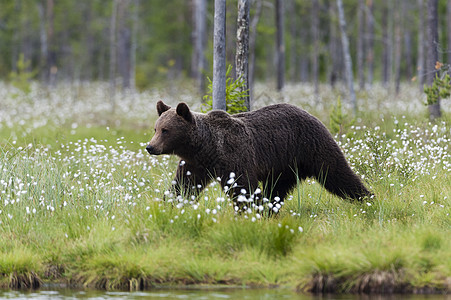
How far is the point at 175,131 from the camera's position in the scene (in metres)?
6.69

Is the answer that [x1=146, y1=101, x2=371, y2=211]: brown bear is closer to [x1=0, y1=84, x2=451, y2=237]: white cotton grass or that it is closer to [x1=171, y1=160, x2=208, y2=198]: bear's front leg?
[x1=171, y1=160, x2=208, y2=198]: bear's front leg

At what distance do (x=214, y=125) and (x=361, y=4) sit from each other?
17207 mm

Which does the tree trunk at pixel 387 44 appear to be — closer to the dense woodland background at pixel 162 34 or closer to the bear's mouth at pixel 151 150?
the dense woodland background at pixel 162 34

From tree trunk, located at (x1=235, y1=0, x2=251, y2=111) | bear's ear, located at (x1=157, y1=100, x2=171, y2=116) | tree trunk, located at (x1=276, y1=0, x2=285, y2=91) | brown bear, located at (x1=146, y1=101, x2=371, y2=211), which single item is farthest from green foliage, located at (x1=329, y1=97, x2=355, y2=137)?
tree trunk, located at (x1=276, y1=0, x2=285, y2=91)

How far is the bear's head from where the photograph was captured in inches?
261

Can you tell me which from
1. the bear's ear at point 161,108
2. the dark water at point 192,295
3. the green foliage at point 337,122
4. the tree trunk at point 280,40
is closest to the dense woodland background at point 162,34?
the tree trunk at point 280,40

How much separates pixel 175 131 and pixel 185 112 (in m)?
0.25

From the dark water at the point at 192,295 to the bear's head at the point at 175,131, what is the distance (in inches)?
73.5

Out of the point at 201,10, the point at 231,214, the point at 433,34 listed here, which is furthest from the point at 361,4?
the point at 231,214

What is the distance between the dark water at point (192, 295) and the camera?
16.5ft

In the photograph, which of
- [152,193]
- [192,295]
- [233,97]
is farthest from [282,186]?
[192,295]

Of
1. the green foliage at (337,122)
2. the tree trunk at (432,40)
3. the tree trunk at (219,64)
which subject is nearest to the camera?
the tree trunk at (219,64)

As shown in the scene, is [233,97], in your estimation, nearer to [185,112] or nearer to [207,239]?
[185,112]

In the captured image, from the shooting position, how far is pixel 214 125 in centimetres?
692
